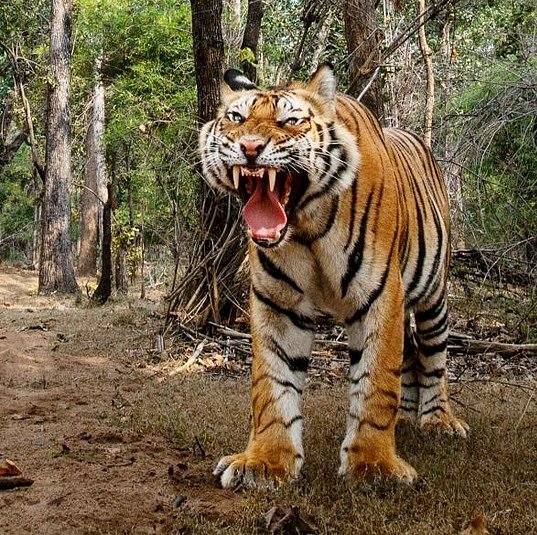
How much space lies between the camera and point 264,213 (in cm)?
307

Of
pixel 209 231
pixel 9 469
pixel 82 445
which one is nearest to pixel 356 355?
pixel 82 445

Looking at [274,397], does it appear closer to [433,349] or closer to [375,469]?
[375,469]

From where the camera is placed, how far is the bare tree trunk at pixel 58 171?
51.8 ft

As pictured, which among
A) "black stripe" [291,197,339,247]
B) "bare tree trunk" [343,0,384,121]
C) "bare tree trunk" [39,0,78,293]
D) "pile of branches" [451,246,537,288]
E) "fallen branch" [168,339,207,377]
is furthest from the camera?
"bare tree trunk" [39,0,78,293]

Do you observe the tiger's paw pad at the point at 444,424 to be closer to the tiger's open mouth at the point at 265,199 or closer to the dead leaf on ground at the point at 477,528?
the dead leaf on ground at the point at 477,528

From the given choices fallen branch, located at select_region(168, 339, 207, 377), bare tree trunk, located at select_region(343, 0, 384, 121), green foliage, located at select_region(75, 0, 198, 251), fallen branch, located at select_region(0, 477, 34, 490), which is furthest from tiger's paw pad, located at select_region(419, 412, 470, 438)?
green foliage, located at select_region(75, 0, 198, 251)

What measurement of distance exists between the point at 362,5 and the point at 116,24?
998 cm

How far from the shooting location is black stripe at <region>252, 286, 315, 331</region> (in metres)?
3.53

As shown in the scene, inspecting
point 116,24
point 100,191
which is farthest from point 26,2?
point 100,191

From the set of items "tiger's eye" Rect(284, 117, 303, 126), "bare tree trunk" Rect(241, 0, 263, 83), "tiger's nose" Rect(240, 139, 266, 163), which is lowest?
"tiger's nose" Rect(240, 139, 266, 163)

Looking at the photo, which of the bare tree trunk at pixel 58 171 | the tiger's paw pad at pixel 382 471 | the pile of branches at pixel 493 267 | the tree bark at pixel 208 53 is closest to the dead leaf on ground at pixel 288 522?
the tiger's paw pad at pixel 382 471

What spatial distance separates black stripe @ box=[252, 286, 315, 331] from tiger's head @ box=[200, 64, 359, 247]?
0.43m

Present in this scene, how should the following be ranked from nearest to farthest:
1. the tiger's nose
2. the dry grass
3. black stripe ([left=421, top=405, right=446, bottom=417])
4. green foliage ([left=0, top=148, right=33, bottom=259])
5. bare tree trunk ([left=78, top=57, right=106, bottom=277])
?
the dry grass, the tiger's nose, black stripe ([left=421, top=405, right=446, bottom=417]), bare tree trunk ([left=78, top=57, right=106, bottom=277]), green foliage ([left=0, top=148, right=33, bottom=259])

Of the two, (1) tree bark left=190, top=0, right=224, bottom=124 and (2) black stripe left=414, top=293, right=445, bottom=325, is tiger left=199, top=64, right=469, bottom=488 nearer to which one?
(2) black stripe left=414, top=293, right=445, bottom=325
